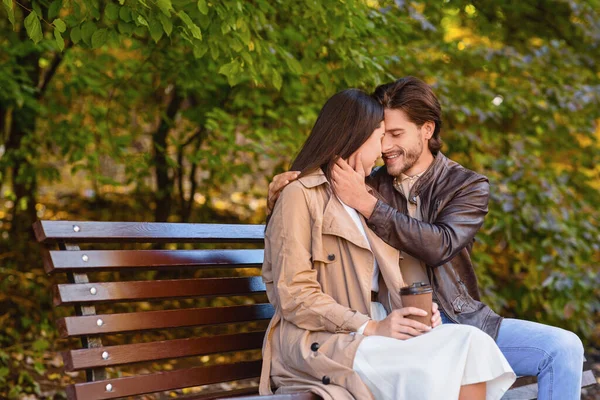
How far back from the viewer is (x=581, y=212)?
22.3 ft

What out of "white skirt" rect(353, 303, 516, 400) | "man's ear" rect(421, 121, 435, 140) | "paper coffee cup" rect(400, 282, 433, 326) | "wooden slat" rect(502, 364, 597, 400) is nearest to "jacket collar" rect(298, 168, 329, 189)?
"paper coffee cup" rect(400, 282, 433, 326)

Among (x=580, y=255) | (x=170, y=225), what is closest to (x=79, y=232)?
(x=170, y=225)

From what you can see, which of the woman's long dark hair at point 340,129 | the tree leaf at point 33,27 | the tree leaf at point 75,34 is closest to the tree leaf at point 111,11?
the tree leaf at point 75,34

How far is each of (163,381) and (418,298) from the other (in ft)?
3.63

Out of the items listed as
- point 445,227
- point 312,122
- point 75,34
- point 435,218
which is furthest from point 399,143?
point 312,122

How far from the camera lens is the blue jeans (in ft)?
11.0

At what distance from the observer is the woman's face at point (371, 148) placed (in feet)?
Answer: 11.2

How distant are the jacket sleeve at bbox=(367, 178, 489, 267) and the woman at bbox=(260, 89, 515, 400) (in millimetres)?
70

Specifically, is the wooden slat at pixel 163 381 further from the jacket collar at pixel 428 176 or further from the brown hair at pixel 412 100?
the brown hair at pixel 412 100

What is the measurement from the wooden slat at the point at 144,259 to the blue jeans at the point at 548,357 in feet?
4.03

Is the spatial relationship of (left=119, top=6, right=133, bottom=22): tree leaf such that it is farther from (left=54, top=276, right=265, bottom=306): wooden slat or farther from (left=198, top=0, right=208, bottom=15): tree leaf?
(left=54, top=276, right=265, bottom=306): wooden slat

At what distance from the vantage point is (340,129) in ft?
11.1

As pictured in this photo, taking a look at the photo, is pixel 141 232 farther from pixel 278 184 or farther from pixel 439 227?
pixel 439 227

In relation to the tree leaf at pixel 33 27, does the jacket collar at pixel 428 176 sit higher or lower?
lower
